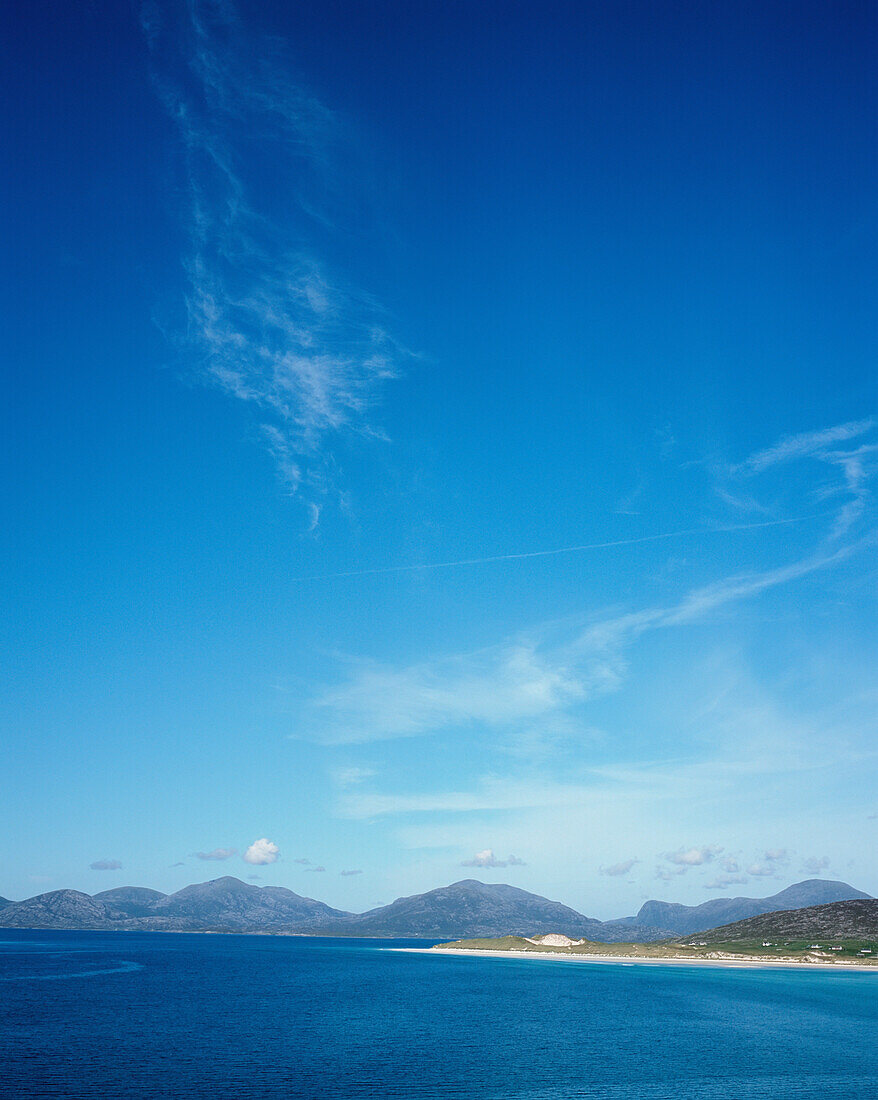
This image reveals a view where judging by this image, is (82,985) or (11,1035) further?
(82,985)

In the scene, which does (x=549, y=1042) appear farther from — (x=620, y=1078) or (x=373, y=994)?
(x=373, y=994)

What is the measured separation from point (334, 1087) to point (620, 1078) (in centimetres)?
3035

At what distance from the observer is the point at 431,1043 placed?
9562 cm

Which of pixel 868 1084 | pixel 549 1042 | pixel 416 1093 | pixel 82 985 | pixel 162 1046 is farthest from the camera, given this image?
pixel 82 985

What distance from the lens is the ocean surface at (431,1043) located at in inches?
2840

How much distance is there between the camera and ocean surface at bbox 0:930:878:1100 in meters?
72.1

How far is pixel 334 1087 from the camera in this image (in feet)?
230

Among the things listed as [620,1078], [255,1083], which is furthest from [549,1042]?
[255,1083]

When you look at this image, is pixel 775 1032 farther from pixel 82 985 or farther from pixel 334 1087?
pixel 82 985

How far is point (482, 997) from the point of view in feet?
513

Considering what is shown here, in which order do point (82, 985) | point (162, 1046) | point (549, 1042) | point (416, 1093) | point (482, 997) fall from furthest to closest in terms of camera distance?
point (82, 985) < point (482, 997) < point (549, 1042) < point (162, 1046) < point (416, 1093)

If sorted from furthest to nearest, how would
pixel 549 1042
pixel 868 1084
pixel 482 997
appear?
pixel 482 997 < pixel 549 1042 < pixel 868 1084

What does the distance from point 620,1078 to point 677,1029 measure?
4242 centimetres

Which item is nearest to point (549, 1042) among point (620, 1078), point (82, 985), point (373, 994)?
point (620, 1078)
